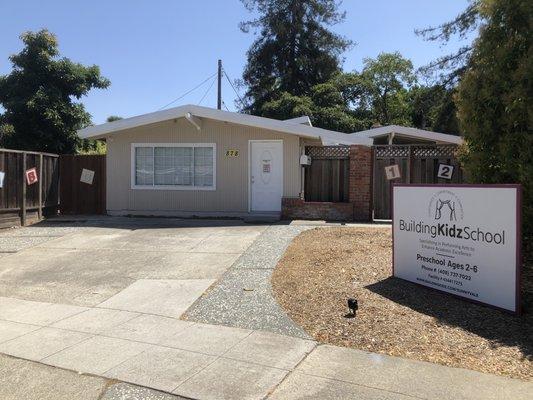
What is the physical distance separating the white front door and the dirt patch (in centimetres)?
637

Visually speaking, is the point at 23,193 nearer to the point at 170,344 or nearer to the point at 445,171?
the point at 170,344

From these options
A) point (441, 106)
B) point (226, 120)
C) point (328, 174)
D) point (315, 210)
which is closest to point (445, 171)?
point (328, 174)

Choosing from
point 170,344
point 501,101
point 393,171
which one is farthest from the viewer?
point 393,171

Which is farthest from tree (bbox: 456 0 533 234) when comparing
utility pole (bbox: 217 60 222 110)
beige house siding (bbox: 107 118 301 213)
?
utility pole (bbox: 217 60 222 110)

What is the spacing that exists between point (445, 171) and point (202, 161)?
6.77 metres

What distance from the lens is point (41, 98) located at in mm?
18984

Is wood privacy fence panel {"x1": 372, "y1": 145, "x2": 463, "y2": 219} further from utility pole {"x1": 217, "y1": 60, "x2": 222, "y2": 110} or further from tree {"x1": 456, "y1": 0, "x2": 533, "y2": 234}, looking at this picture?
utility pole {"x1": 217, "y1": 60, "x2": 222, "y2": 110}

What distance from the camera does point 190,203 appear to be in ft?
50.6

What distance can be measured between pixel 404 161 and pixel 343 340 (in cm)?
947

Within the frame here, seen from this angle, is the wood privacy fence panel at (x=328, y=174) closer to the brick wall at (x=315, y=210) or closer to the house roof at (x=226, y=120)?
the house roof at (x=226, y=120)

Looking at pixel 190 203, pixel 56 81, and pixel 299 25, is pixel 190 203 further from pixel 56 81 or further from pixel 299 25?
pixel 299 25

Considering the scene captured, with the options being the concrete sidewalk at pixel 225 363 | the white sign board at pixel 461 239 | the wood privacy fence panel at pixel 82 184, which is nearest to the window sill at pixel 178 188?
the wood privacy fence panel at pixel 82 184

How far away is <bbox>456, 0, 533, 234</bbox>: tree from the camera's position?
21.6 feet

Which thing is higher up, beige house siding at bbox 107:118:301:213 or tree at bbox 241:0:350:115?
tree at bbox 241:0:350:115
